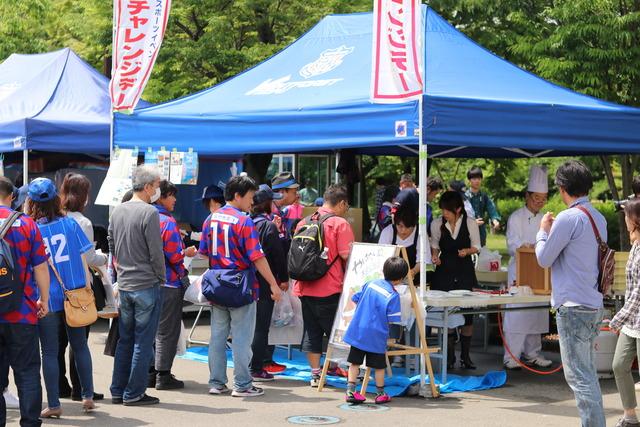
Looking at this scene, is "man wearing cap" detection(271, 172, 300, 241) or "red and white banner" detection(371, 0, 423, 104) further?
"man wearing cap" detection(271, 172, 300, 241)

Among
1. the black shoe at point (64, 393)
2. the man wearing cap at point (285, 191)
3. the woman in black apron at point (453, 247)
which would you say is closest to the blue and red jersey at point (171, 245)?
the black shoe at point (64, 393)

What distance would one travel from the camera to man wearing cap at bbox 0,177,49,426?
6246 mm

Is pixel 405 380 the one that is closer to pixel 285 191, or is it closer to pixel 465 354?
pixel 465 354

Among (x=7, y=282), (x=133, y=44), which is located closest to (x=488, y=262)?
(x=133, y=44)

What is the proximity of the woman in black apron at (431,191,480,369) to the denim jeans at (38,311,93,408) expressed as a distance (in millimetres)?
3679

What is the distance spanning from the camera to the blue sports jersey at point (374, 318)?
798cm

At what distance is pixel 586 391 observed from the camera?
20.4 feet

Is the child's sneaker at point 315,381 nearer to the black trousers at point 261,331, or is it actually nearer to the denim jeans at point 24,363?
the black trousers at point 261,331

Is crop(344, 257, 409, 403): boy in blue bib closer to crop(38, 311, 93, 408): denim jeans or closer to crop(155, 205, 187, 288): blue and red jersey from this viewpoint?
crop(155, 205, 187, 288): blue and red jersey

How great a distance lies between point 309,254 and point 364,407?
143 cm

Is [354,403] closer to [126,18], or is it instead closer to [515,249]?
[515,249]

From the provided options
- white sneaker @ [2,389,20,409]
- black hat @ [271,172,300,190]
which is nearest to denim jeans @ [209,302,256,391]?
white sneaker @ [2,389,20,409]

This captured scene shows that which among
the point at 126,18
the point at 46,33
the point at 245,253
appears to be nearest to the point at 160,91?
the point at 46,33

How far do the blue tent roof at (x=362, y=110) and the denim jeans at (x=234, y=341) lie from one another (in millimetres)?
1646
